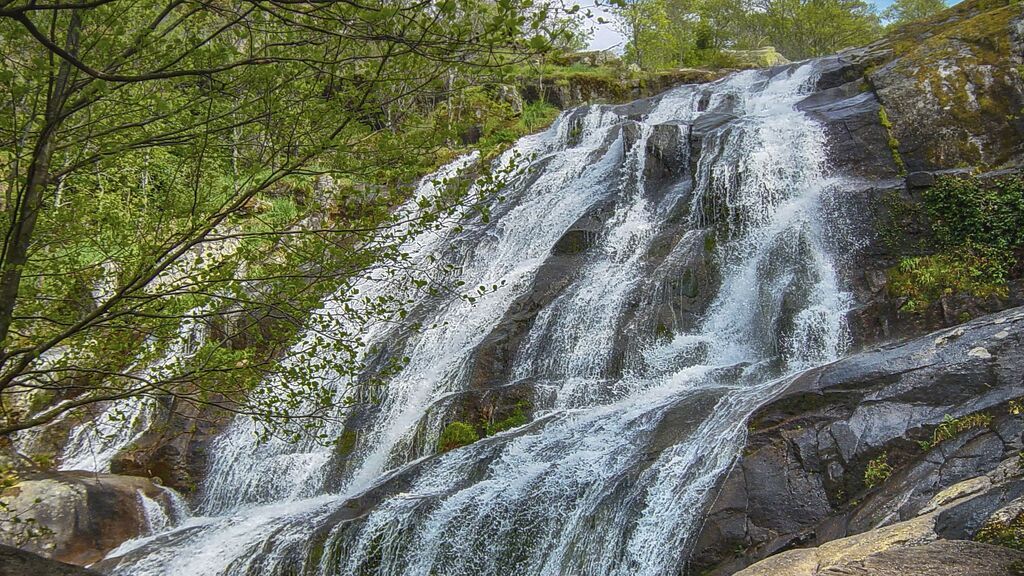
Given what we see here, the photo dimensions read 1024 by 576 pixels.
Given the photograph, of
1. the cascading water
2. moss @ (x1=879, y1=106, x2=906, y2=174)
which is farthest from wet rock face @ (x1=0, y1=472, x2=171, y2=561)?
moss @ (x1=879, y1=106, x2=906, y2=174)

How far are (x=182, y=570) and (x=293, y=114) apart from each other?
7194 millimetres

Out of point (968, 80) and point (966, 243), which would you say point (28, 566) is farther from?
point (968, 80)

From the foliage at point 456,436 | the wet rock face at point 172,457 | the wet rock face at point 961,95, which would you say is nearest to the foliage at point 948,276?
the wet rock face at point 961,95

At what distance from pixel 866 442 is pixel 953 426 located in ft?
2.72

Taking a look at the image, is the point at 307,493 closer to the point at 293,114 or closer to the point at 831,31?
the point at 293,114

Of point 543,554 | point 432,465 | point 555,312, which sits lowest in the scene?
point 543,554

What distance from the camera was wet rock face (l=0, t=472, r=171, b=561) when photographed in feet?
34.0

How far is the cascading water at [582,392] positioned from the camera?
7582 mm

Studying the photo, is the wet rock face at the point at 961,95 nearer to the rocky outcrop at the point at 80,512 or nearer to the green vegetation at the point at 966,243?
the green vegetation at the point at 966,243

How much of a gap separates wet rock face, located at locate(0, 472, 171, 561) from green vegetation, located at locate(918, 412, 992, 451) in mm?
11139

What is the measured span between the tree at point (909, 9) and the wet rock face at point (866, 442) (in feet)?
139

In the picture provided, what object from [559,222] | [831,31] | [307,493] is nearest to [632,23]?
[831,31]

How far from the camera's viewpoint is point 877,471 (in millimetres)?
6992

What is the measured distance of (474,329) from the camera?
14195mm
